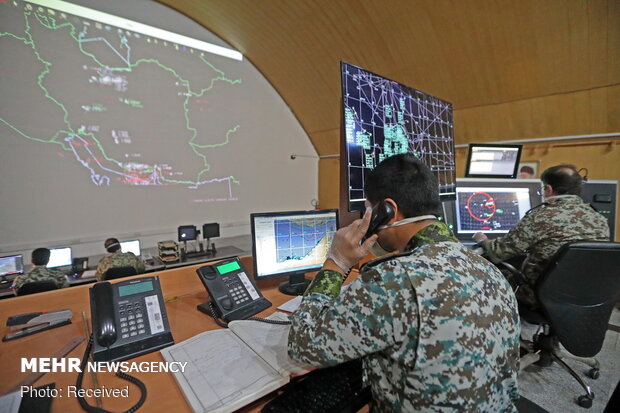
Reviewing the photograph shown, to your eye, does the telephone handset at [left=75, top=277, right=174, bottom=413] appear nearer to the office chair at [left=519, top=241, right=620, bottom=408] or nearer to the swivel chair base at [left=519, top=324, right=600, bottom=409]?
the office chair at [left=519, top=241, right=620, bottom=408]

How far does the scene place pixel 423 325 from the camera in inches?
25.4

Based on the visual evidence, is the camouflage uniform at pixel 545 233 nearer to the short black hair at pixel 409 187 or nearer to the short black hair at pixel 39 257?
the short black hair at pixel 409 187

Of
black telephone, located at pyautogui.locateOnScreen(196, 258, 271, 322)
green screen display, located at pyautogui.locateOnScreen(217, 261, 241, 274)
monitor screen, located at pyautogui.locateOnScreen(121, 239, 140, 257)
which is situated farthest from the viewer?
monitor screen, located at pyautogui.locateOnScreen(121, 239, 140, 257)

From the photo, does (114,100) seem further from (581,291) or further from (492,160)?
(581,291)

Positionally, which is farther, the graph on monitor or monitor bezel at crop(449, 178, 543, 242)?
monitor bezel at crop(449, 178, 543, 242)

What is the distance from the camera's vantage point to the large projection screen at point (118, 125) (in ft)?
12.6

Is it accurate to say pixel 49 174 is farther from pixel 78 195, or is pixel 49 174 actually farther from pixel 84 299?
pixel 84 299

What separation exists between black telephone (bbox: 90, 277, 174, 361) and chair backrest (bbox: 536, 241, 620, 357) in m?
1.91

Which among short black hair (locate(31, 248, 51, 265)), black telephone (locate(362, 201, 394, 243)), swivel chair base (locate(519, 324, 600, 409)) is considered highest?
black telephone (locate(362, 201, 394, 243))

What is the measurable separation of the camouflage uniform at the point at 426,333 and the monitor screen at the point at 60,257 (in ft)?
14.0

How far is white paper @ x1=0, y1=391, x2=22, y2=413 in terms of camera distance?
60cm

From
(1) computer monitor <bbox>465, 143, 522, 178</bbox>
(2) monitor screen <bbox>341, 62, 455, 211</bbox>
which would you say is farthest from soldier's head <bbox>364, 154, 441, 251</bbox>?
(1) computer monitor <bbox>465, 143, 522, 178</bbox>

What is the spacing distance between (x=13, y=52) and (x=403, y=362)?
18.6 feet

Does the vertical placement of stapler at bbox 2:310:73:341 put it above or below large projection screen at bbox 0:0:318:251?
below
